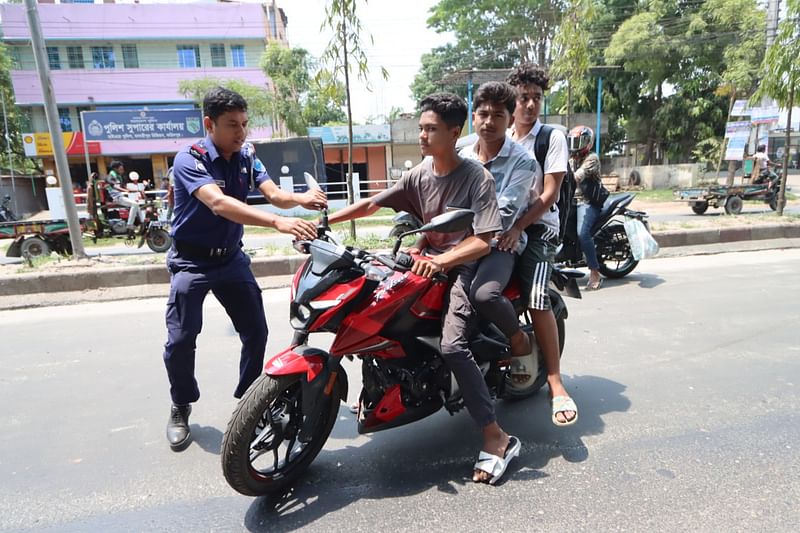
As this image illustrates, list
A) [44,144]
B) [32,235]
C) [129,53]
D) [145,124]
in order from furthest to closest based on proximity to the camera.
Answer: [129,53] < [44,144] < [145,124] < [32,235]

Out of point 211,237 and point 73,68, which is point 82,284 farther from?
point 73,68

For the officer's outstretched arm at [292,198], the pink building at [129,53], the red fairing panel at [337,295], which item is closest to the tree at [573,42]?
the officer's outstretched arm at [292,198]

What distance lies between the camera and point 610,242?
6.03 m

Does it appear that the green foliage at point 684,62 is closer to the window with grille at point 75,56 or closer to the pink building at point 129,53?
the pink building at point 129,53

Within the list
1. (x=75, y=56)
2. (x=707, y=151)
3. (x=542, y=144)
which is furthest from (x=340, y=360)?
(x=75, y=56)

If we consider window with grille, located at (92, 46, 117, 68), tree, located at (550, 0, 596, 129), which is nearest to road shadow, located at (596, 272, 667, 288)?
tree, located at (550, 0, 596, 129)

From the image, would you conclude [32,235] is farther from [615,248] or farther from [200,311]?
[615,248]

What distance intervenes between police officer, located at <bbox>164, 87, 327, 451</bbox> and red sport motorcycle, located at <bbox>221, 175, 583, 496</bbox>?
485 mm

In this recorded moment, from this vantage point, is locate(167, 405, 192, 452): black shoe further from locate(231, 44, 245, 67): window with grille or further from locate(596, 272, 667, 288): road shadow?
locate(231, 44, 245, 67): window with grille

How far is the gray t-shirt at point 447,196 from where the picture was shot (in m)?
2.31

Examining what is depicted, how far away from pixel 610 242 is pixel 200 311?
4.88 meters

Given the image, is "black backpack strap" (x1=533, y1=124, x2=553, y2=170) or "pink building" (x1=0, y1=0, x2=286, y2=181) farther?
"pink building" (x1=0, y1=0, x2=286, y2=181)

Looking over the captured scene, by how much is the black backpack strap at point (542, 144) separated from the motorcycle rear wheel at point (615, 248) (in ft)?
11.0

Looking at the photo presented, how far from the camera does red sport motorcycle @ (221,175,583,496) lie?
2074 mm
